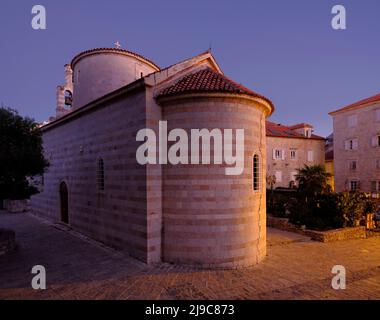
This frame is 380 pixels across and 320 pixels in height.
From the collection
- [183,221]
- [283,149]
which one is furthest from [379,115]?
[183,221]

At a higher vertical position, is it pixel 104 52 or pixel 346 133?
pixel 104 52

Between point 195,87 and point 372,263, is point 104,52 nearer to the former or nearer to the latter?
point 195,87

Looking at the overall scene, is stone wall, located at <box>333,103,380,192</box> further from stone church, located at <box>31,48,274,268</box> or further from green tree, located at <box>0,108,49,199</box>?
green tree, located at <box>0,108,49,199</box>

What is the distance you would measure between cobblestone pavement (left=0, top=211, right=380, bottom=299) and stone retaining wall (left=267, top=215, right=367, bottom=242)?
922 mm

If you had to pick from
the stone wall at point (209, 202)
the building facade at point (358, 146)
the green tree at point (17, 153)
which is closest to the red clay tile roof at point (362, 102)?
the building facade at point (358, 146)

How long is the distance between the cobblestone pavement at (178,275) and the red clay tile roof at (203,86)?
6.29m

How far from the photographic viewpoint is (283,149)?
3117cm

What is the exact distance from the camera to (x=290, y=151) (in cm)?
3169

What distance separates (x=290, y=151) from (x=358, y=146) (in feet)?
25.3

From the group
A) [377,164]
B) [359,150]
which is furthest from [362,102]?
[377,164]

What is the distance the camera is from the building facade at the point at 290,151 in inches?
1200

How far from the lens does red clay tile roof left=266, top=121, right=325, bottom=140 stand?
30.9m
